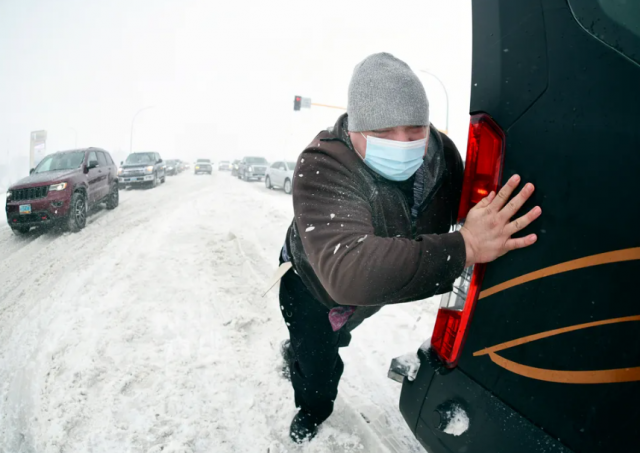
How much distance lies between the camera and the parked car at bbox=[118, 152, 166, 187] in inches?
646

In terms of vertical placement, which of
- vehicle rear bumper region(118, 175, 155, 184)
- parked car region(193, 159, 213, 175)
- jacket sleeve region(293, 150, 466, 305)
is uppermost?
jacket sleeve region(293, 150, 466, 305)

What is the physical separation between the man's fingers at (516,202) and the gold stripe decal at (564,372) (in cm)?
33

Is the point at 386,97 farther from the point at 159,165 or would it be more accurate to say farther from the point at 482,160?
the point at 159,165

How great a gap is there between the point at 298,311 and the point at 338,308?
0.31 meters

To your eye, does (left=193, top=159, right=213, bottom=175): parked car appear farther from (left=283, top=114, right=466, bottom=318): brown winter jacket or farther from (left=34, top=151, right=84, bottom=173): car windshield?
(left=283, top=114, right=466, bottom=318): brown winter jacket

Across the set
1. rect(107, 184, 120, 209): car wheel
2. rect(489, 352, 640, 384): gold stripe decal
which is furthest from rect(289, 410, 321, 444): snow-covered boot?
rect(107, 184, 120, 209): car wheel

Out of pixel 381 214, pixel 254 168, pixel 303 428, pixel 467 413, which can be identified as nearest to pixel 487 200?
pixel 381 214

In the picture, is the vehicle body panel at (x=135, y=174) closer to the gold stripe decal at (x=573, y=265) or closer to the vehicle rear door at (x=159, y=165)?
the vehicle rear door at (x=159, y=165)

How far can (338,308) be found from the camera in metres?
1.67

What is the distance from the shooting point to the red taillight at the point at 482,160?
3.60ft

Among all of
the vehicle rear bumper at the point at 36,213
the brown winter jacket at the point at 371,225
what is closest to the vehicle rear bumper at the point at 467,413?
the brown winter jacket at the point at 371,225

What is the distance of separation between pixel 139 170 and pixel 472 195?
709 inches

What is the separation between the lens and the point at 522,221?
1008 millimetres

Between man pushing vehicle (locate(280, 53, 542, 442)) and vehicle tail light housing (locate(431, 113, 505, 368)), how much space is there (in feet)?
0.22
